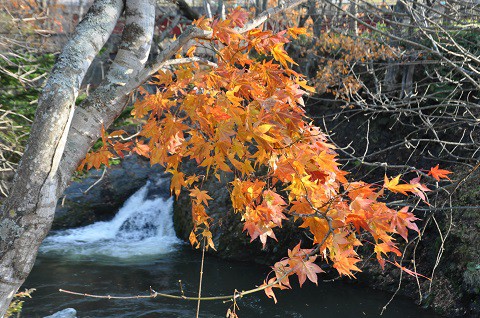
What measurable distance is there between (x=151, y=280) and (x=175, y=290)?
630 millimetres

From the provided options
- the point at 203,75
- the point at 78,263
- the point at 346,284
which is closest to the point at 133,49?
the point at 203,75

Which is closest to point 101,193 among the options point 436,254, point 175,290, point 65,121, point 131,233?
point 131,233

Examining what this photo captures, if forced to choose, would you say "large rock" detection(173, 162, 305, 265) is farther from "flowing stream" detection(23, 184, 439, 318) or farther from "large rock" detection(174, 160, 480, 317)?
"flowing stream" detection(23, 184, 439, 318)

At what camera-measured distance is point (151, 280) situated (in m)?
8.66

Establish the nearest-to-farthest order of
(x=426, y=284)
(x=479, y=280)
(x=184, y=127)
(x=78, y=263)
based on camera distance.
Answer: (x=184, y=127), (x=479, y=280), (x=426, y=284), (x=78, y=263)

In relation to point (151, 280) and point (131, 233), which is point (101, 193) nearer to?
point (131, 233)

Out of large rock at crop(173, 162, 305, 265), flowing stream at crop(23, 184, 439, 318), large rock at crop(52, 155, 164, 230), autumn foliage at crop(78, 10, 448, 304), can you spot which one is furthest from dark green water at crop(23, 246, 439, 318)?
autumn foliage at crop(78, 10, 448, 304)

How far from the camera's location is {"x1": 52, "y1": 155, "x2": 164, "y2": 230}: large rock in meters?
11.8

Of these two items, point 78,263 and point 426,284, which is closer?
point 426,284

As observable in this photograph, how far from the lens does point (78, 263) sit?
9461mm

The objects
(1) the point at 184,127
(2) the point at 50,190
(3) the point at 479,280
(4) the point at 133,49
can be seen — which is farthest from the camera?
(3) the point at 479,280

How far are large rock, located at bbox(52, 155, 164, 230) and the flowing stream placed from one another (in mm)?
293

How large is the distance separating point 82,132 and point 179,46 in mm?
646

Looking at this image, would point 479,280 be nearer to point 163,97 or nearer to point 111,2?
point 163,97
